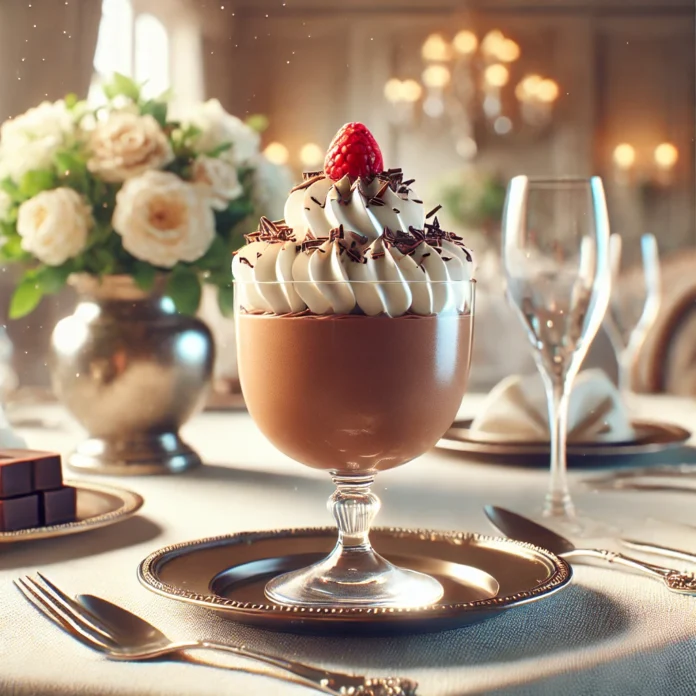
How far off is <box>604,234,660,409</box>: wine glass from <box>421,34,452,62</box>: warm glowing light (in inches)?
204

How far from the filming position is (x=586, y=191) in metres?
0.82

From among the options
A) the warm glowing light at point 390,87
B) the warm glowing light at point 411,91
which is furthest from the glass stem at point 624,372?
the warm glowing light at point 390,87

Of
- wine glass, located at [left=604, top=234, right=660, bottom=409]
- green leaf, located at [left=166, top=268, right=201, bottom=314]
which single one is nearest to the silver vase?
green leaf, located at [left=166, top=268, right=201, bottom=314]

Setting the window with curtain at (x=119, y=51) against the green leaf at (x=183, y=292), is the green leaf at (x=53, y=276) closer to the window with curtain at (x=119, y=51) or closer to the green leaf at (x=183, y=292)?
the green leaf at (x=183, y=292)

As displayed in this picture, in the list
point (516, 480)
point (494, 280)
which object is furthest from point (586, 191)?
point (494, 280)

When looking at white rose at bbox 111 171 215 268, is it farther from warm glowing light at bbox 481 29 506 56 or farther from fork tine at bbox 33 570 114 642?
warm glowing light at bbox 481 29 506 56

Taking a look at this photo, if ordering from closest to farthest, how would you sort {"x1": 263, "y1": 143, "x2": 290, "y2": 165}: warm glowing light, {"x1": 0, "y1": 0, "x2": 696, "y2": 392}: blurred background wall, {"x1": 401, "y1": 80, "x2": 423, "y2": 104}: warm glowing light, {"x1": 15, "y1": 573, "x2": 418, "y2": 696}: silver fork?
{"x1": 15, "y1": 573, "x2": 418, "y2": 696}: silver fork → {"x1": 263, "y1": 143, "x2": 290, "y2": 165}: warm glowing light → {"x1": 0, "y1": 0, "x2": 696, "y2": 392}: blurred background wall → {"x1": 401, "y1": 80, "x2": 423, "y2": 104}: warm glowing light

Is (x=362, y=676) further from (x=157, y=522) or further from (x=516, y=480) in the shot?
(x=516, y=480)

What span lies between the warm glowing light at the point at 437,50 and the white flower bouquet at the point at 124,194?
216 inches

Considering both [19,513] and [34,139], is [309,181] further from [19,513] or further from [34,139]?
[34,139]

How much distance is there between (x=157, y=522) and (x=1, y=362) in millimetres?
949

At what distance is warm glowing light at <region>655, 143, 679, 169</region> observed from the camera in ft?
23.0

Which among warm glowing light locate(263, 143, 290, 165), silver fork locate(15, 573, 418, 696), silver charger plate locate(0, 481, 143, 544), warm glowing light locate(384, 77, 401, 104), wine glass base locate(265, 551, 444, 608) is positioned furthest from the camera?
warm glowing light locate(384, 77, 401, 104)

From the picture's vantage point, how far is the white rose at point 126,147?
41.5 inches
